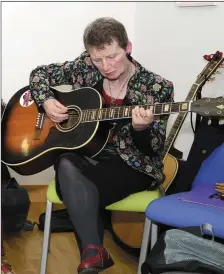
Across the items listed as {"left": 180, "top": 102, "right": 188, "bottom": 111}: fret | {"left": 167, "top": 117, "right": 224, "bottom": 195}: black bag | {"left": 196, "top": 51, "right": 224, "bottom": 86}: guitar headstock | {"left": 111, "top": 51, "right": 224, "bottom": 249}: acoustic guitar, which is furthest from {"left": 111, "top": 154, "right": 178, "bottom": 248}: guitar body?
{"left": 180, "top": 102, "right": 188, "bottom": 111}: fret

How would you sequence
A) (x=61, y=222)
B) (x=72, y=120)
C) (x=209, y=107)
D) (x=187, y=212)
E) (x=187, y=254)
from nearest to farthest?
(x=187, y=254), (x=187, y=212), (x=209, y=107), (x=72, y=120), (x=61, y=222)

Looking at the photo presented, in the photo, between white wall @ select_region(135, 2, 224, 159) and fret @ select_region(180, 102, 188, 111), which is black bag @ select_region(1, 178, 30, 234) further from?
fret @ select_region(180, 102, 188, 111)

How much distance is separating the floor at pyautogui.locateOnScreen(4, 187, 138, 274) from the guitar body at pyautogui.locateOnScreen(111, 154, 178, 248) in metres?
0.09

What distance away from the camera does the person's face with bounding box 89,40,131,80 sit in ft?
5.68

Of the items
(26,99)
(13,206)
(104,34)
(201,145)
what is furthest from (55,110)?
(13,206)

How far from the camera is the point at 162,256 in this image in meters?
1.33

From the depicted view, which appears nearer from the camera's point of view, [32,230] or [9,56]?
[32,230]

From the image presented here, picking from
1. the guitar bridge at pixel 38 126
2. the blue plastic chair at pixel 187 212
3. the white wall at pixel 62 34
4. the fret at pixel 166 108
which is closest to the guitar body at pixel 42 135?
the guitar bridge at pixel 38 126

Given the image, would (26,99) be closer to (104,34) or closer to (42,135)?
(42,135)

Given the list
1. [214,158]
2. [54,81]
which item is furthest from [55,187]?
[214,158]

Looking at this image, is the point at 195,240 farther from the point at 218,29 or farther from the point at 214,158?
Answer: the point at 218,29

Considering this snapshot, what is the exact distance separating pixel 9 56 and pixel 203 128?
1389 mm

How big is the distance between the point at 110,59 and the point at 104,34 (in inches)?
3.5

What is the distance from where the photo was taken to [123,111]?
1.73 m
